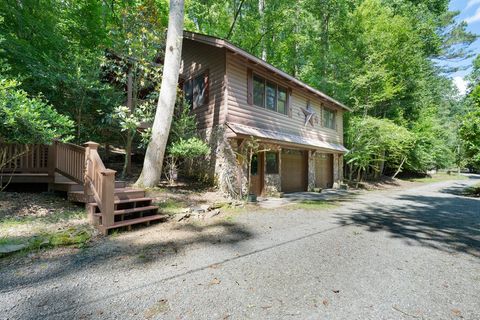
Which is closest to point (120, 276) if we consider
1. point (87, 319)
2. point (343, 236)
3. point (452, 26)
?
point (87, 319)

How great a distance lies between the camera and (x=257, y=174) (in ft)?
32.2

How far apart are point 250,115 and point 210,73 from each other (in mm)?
2385

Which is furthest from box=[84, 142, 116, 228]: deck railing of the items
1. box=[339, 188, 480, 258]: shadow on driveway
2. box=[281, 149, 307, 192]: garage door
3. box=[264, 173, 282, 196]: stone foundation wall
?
box=[281, 149, 307, 192]: garage door

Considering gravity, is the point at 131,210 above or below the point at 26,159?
below

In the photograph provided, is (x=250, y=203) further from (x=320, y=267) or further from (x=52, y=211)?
(x=52, y=211)

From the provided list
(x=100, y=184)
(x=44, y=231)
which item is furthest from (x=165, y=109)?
(x=44, y=231)

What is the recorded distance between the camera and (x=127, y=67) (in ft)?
31.6

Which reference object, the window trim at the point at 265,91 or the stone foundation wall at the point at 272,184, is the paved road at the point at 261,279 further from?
the window trim at the point at 265,91

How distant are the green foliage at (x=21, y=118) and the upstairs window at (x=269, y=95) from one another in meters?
6.93

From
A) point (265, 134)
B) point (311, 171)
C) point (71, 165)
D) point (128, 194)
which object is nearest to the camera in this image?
point (128, 194)

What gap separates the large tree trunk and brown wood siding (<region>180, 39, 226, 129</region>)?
191 centimetres

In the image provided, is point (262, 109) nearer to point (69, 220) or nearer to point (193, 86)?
point (193, 86)

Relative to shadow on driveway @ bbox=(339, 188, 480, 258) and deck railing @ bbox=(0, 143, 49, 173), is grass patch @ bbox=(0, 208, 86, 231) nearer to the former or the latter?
deck railing @ bbox=(0, 143, 49, 173)

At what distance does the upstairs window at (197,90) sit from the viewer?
1012 centimetres
